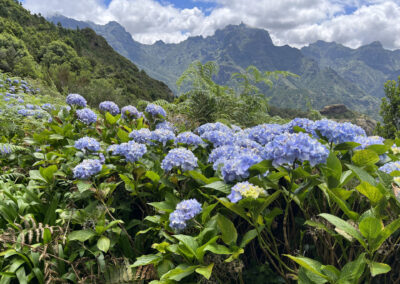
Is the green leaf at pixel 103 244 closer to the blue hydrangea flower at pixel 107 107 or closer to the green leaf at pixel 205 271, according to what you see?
the green leaf at pixel 205 271

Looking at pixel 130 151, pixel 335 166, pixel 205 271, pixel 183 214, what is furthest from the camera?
pixel 130 151

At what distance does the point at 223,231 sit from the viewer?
129 cm

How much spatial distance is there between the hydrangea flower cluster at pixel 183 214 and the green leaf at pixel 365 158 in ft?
2.80

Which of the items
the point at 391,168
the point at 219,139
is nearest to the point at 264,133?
the point at 219,139

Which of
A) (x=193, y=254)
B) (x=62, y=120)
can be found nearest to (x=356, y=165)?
(x=193, y=254)

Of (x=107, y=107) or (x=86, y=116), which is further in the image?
(x=107, y=107)

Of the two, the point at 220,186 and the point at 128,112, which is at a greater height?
the point at 128,112

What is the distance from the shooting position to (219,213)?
1.34 meters

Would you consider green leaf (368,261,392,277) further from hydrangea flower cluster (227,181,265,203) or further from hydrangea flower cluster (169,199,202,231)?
hydrangea flower cluster (169,199,202,231)

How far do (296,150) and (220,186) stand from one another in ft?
1.40

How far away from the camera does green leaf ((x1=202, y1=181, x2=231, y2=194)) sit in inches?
52.4

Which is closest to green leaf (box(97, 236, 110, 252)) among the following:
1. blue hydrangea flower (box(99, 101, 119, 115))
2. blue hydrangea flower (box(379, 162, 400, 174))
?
blue hydrangea flower (box(379, 162, 400, 174))

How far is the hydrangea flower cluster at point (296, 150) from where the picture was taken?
1.15 m

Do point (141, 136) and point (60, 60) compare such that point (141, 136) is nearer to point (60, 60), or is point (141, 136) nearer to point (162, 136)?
point (162, 136)
